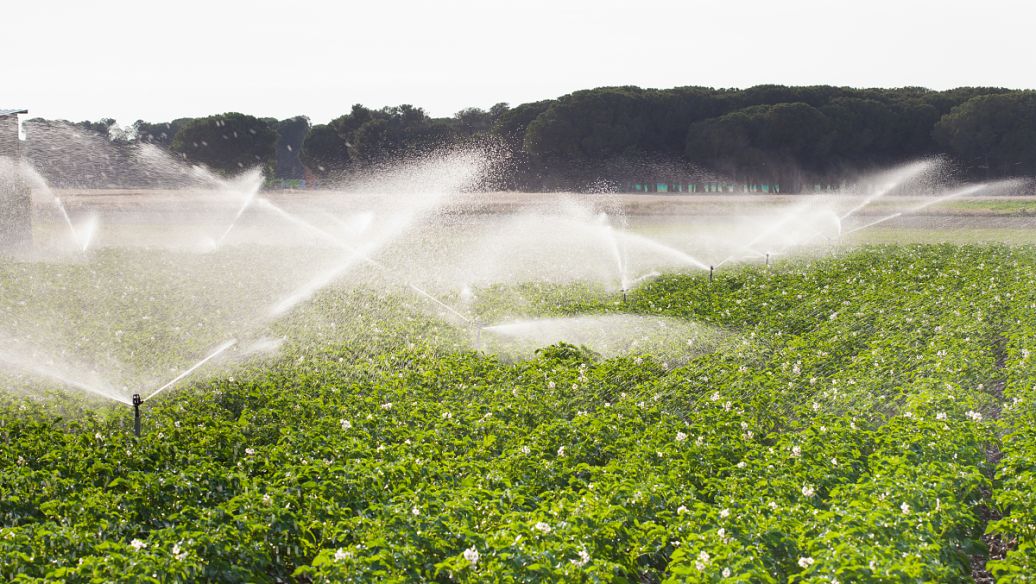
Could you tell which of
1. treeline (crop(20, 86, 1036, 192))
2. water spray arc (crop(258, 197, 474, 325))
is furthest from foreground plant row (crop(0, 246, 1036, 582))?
treeline (crop(20, 86, 1036, 192))

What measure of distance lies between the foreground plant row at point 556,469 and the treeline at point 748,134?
81.5 meters

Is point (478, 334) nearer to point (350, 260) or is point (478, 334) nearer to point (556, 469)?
point (556, 469)

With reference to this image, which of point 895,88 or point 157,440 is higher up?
point 895,88

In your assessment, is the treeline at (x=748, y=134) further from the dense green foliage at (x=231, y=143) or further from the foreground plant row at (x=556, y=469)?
the foreground plant row at (x=556, y=469)

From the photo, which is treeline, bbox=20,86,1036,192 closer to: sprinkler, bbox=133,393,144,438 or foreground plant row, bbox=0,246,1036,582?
foreground plant row, bbox=0,246,1036,582

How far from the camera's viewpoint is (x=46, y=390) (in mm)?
12000

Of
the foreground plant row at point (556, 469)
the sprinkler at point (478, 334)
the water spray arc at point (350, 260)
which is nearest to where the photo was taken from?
the foreground plant row at point (556, 469)

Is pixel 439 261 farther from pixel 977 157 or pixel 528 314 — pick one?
pixel 977 157

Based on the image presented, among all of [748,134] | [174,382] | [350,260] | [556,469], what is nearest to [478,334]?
[174,382]

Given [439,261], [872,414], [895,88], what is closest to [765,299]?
[872,414]

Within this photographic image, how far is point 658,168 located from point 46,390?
90263 millimetres

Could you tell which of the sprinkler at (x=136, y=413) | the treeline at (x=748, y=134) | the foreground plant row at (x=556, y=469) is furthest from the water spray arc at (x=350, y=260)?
the treeline at (x=748, y=134)

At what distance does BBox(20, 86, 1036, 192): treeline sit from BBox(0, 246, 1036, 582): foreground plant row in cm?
8149

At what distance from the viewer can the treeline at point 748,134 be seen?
3720 inches
